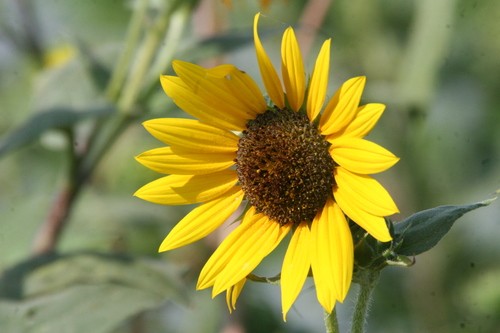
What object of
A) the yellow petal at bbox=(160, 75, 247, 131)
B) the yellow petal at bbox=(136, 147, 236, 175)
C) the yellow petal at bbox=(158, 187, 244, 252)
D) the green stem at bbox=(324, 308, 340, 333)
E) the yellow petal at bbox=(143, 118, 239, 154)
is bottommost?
the green stem at bbox=(324, 308, 340, 333)

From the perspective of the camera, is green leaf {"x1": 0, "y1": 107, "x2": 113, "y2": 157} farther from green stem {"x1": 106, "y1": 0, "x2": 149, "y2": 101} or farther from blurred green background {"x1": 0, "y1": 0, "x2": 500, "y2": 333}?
green stem {"x1": 106, "y1": 0, "x2": 149, "y2": 101}

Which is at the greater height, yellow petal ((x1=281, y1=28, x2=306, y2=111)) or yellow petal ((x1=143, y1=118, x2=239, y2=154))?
yellow petal ((x1=281, y1=28, x2=306, y2=111))

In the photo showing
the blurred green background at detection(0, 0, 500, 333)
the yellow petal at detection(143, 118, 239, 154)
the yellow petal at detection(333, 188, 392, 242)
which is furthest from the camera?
the blurred green background at detection(0, 0, 500, 333)

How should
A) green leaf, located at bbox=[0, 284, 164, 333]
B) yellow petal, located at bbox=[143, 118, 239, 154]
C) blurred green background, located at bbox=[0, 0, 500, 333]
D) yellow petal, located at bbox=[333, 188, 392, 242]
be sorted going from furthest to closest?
1. blurred green background, located at bbox=[0, 0, 500, 333]
2. green leaf, located at bbox=[0, 284, 164, 333]
3. yellow petal, located at bbox=[143, 118, 239, 154]
4. yellow petal, located at bbox=[333, 188, 392, 242]

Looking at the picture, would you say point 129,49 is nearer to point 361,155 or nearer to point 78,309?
point 78,309

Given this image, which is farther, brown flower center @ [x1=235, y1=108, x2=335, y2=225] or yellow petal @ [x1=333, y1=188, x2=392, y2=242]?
brown flower center @ [x1=235, y1=108, x2=335, y2=225]

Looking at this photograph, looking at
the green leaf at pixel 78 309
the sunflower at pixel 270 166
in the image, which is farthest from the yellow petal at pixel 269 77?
the green leaf at pixel 78 309

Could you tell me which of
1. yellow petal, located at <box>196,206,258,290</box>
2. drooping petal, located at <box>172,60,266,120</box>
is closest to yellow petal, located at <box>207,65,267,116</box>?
drooping petal, located at <box>172,60,266,120</box>
